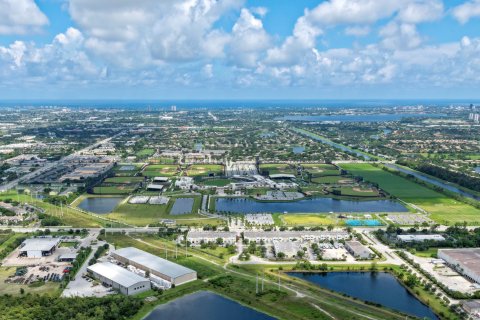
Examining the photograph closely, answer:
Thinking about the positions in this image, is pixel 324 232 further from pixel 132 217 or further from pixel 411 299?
pixel 132 217

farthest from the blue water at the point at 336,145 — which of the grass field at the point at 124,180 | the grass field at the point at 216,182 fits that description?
the grass field at the point at 124,180

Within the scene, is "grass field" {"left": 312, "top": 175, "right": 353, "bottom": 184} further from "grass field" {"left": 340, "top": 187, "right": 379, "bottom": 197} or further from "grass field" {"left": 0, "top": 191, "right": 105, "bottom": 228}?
"grass field" {"left": 0, "top": 191, "right": 105, "bottom": 228}

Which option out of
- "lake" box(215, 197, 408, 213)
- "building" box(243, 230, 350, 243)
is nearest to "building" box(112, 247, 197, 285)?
"building" box(243, 230, 350, 243)

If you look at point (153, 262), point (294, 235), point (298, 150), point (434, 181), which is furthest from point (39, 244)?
point (298, 150)

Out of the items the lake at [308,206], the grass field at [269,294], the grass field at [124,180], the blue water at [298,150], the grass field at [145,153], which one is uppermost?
the grass field at [145,153]

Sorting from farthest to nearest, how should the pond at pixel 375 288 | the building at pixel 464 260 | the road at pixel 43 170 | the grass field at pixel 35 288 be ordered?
the road at pixel 43 170, the building at pixel 464 260, the grass field at pixel 35 288, the pond at pixel 375 288

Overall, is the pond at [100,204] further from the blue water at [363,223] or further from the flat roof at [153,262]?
the blue water at [363,223]
